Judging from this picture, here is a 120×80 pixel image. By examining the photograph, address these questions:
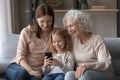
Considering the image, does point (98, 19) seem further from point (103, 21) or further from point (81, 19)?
point (81, 19)

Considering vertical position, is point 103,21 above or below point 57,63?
above

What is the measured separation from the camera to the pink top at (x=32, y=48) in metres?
2.50

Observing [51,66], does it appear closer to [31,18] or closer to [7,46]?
[7,46]

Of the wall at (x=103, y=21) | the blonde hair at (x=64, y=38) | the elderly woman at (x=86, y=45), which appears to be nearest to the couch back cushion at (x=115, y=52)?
the elderly woman at (x=86, y=45)

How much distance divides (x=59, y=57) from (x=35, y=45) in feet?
0.85

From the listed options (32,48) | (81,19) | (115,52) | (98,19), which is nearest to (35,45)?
(32,48)

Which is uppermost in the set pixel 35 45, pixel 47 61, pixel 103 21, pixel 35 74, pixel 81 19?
pixel 81 19

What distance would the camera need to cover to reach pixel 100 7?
3736 millimetres

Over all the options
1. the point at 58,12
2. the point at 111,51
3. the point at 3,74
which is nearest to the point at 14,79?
the point at 3,74

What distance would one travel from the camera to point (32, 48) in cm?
251

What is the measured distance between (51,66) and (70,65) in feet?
0.55

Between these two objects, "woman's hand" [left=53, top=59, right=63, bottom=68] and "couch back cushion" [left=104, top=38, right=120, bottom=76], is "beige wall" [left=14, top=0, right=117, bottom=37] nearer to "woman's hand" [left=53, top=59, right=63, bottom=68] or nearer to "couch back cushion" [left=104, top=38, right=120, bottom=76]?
"couch back cushion" [left=104, top=38, right=120, bottom=76]

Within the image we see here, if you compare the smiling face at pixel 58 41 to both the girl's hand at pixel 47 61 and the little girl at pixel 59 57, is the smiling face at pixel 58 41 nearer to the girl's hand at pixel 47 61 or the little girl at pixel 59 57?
the little girl at pixel 59 57

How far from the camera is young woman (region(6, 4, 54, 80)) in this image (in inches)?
95.0
